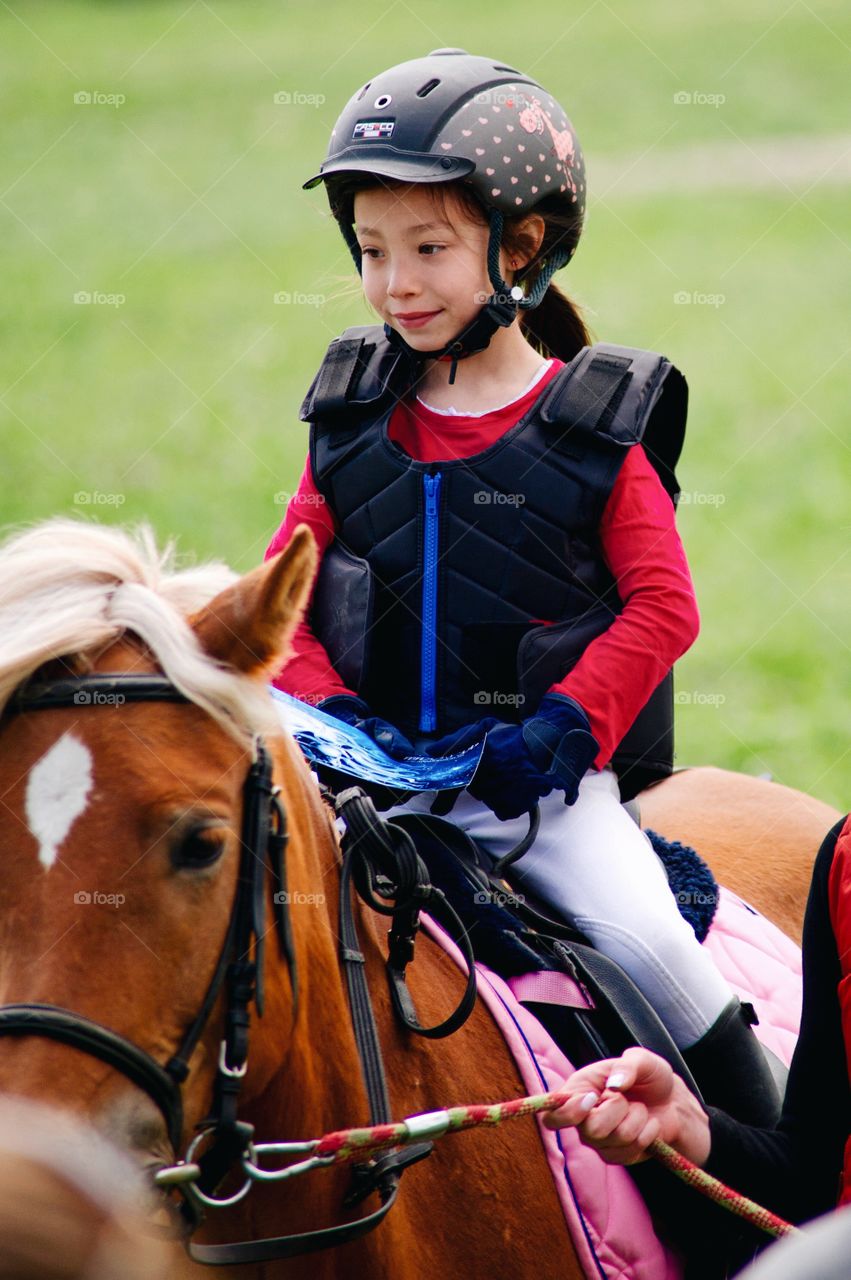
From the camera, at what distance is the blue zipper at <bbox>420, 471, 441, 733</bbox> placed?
10.1 feet

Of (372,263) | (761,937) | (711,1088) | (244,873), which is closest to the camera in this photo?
(244,873)

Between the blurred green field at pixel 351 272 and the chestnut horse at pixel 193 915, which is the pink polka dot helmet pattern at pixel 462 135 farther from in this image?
the chestnut horse at pixel 193 915

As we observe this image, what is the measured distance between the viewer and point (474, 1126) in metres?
2.29

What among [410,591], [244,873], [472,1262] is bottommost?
[472,1262]

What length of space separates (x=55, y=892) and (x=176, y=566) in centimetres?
80

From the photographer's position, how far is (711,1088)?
291cm

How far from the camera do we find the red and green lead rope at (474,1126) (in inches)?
83.1

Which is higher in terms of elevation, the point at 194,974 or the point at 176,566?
the point at 176,566

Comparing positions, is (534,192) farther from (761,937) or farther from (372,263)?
(761,937)

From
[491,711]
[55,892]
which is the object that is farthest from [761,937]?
[55,892]
